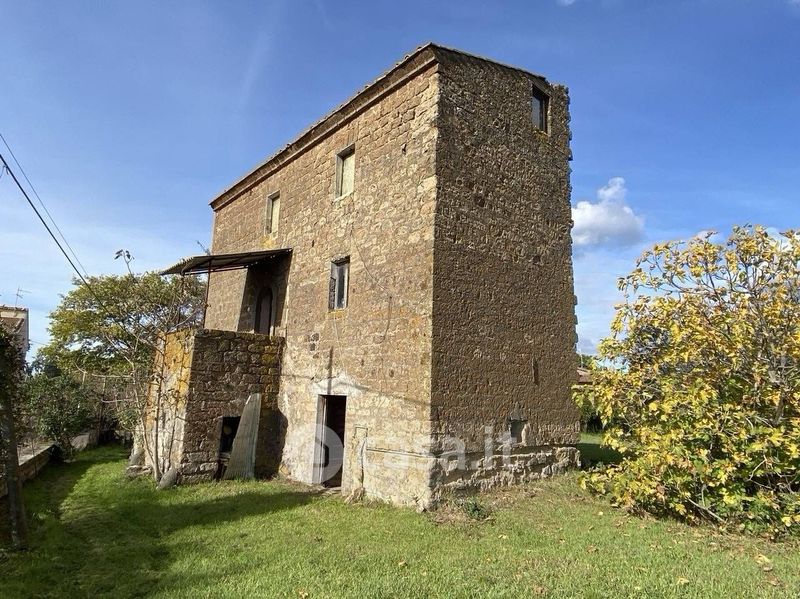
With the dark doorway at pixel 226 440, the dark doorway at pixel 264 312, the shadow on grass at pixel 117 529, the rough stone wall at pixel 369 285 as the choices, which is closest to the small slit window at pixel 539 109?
the rough stone wall at pixel 369 285

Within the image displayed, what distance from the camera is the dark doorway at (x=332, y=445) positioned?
10781mm

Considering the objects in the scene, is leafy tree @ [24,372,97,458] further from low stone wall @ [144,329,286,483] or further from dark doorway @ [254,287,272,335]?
dark doorway @ [254,287,272,335]

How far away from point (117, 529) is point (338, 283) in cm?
553

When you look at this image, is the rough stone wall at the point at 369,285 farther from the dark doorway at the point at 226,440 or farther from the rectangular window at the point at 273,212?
the dark doorway at the point at 226,440

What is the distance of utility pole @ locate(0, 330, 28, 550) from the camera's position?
22.0ft

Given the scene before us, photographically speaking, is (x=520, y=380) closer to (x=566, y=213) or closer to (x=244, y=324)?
(x=566, y=213)

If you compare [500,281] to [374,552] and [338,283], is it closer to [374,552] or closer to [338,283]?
[338,283]

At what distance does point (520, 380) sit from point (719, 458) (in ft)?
10.3

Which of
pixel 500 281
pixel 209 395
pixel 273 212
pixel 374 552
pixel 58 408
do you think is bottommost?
pixel 374 552

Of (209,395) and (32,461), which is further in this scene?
(32,461)

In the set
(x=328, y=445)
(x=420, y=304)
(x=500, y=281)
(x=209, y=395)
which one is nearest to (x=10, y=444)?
(x=209, y=395)

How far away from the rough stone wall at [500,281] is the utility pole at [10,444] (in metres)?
5.45

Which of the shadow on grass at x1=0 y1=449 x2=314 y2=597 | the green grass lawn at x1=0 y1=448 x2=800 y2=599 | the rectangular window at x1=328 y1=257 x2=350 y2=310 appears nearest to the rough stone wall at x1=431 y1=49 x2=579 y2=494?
the green grass lawn at x1=0 y1=448 x2=800 y2=599

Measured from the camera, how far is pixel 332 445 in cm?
1098
